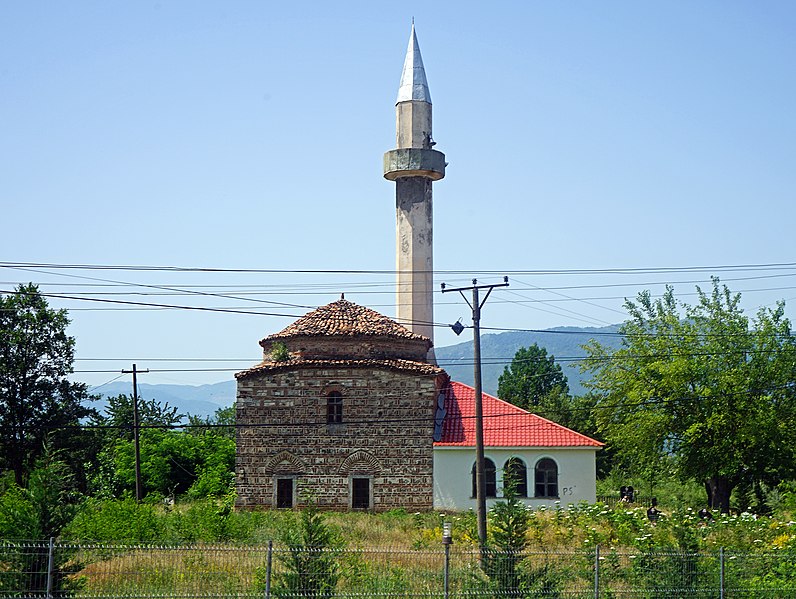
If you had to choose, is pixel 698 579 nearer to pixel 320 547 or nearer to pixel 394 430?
pixel 320 547

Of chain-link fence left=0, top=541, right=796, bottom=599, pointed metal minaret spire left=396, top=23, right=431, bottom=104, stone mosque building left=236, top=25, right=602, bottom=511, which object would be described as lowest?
chain-link fence left=0, top=541, right=796, bottom=599

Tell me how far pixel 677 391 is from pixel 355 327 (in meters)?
13.2

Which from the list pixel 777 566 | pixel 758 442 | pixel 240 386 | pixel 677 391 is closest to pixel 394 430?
pixel 240 386

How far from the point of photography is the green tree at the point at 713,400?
4078 centimetres

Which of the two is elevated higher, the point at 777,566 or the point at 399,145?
the point at 399,145

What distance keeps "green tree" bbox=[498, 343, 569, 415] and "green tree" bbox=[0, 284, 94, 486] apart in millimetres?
45720

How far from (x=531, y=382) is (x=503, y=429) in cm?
5308

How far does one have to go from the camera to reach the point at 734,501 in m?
50.1

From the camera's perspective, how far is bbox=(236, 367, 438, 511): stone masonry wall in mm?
39344

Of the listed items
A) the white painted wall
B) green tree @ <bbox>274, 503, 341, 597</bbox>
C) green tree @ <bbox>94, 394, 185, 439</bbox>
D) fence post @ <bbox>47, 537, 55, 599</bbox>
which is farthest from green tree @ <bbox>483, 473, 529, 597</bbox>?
green tree @ <bbox>94, 394, 185, 439</bbox>

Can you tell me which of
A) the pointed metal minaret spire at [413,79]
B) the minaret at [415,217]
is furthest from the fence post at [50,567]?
the pointed metal minaret spire at [413,79]

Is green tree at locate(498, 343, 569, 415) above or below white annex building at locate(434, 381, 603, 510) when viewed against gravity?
above

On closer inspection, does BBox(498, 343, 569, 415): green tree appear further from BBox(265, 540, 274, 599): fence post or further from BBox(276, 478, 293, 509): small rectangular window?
BBox(265, 540, 274, 599): fence post

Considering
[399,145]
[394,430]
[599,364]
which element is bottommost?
[394,430]
